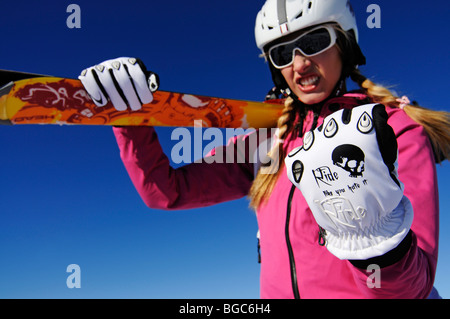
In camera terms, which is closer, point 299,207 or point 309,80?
point 299,207

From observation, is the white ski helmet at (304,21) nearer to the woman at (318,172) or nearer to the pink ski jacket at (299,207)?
the woman at (318,172)

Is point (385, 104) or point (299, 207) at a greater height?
point (385, 104)

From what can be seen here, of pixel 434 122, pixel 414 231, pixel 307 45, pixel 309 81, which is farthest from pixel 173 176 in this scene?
pixel 434 122

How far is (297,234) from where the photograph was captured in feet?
9.08

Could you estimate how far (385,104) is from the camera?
3.10 metres

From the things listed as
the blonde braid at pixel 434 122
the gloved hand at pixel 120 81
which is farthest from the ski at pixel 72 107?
the blonde braid at pixel 434 122

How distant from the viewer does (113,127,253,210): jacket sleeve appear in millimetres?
3227

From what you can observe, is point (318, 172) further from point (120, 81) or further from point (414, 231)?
point (120, 81)

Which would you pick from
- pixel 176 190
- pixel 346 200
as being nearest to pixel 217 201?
pixel 176 190

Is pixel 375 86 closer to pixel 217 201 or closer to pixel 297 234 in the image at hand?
pixel 297 234

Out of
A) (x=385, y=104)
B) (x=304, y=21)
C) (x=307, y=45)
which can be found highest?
(x=304, y=21)

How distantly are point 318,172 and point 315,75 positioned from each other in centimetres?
169

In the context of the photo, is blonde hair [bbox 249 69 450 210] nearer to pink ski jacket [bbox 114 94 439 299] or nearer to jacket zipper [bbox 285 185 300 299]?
pink ski jacket [bbox 114 94 439 299]

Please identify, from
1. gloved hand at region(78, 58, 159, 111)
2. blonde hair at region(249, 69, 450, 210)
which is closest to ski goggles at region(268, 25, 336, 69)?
blonde hair at region(249, 69, 450, 210)
